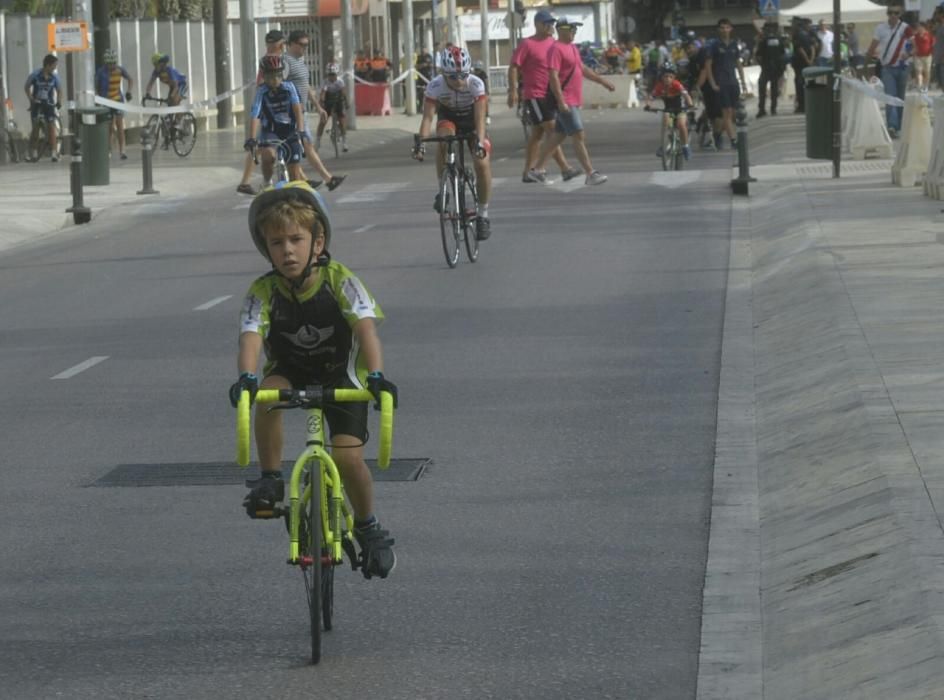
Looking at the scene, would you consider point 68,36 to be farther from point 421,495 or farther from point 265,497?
point 265,497

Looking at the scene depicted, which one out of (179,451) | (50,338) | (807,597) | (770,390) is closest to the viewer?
(807,597)

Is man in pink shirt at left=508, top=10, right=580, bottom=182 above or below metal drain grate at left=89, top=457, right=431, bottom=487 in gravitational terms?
above

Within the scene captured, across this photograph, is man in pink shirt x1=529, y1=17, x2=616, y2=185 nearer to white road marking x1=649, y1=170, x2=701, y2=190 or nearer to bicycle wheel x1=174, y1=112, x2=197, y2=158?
white road marking x1=649, y1=170, x2=701, y2=190

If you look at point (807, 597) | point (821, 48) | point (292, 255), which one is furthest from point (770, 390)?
point (821, 48)

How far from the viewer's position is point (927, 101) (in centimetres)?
2350

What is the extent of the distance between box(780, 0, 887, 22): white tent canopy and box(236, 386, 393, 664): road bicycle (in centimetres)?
4196

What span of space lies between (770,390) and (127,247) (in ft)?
39.8

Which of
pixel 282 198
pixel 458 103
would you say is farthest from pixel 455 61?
pixel 282 198

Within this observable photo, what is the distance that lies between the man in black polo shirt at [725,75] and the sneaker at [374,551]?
25.7 meters

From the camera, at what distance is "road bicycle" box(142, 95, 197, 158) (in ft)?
128

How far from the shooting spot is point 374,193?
92.1 feet

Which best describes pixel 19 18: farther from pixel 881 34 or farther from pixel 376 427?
pixel 376 427

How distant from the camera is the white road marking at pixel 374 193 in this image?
1059 inches

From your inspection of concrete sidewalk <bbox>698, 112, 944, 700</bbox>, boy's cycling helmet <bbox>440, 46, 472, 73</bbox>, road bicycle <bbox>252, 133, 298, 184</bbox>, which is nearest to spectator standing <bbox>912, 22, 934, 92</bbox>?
road bicycle <bbox>252, 133, 298, 184</bbox>
